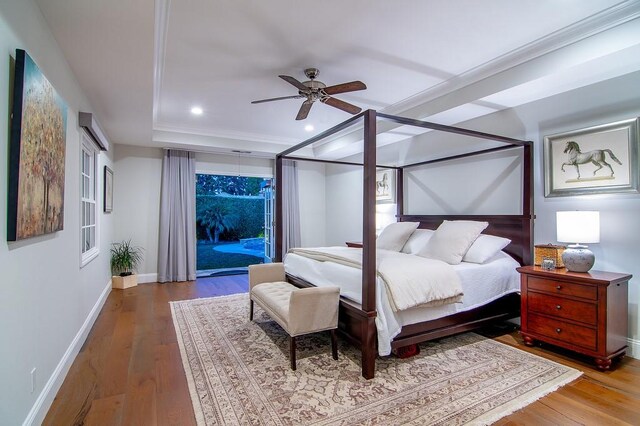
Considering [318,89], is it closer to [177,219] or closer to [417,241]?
[417,241]

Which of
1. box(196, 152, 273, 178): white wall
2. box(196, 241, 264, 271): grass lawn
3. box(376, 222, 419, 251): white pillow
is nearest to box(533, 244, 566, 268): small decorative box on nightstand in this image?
box(376, 222, 419, 251): white pillow

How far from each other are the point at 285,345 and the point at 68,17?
2.89 meters

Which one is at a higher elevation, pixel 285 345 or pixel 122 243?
pixel 122 243

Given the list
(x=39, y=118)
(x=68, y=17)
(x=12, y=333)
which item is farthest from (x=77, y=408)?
(x=68, y=17)

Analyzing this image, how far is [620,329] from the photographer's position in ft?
8.38

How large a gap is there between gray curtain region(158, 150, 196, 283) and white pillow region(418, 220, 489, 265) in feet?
13.9

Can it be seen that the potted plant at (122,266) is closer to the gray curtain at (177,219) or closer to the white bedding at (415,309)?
the gray curtain at (177,219)

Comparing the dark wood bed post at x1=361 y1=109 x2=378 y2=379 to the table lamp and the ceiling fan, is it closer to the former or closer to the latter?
the ceiling fan

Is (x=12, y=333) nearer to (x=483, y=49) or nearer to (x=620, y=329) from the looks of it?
(x=483, y=49)

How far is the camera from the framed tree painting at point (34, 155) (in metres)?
1.52

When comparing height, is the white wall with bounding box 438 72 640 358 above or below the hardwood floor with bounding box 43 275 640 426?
above

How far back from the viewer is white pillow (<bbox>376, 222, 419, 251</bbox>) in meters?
4.14

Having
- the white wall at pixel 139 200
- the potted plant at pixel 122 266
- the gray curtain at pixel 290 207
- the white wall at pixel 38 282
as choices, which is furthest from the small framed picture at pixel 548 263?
the white wall at pixel 139 200

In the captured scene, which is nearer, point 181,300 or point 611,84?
point 611,84
